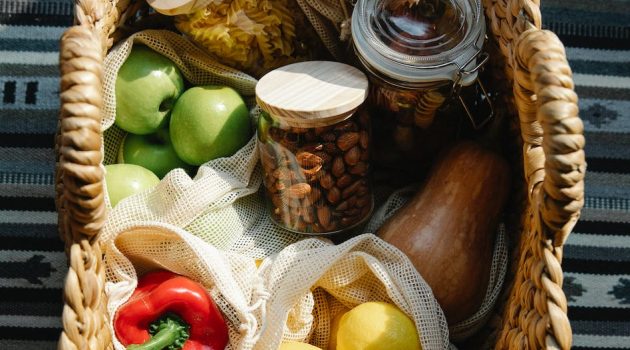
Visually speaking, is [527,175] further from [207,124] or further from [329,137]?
[207,124]

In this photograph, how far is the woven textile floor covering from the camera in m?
1.02

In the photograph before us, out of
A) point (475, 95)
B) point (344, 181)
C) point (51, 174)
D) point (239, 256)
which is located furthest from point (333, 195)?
point (51, 174)

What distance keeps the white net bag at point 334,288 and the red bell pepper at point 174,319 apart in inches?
2.1

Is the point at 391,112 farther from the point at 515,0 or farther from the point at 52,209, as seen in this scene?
the point at 52,209

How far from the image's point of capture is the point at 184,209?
0.78 m

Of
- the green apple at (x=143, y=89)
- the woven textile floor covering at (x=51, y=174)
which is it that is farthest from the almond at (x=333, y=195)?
the woven textile floor covering at (x=51, y=174)

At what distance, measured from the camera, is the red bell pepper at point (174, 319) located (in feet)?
2.40

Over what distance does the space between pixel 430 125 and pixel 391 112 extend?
2.1 inches

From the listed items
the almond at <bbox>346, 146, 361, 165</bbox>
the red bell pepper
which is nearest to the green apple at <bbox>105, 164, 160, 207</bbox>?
the red bell pepper

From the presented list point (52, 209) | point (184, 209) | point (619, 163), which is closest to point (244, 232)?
point (184, 209)

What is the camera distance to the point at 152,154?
0.87 metres

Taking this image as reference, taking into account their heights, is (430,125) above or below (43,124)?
above

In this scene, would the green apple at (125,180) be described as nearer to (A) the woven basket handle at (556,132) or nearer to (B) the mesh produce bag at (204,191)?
(B) the mesh produce bag at (204,191)

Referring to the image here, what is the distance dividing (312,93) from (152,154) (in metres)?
0.23
